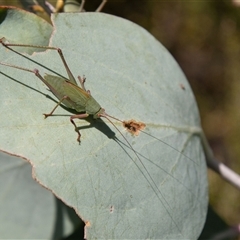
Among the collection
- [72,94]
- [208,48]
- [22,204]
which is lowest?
[22,204]

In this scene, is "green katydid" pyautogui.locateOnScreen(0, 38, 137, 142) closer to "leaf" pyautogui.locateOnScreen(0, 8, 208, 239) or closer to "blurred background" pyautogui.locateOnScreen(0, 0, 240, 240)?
"leaf" pyautogui.locateOnScreen(0, 8, 208, 239)

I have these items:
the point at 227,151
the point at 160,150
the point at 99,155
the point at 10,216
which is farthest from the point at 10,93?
the point at 227,151

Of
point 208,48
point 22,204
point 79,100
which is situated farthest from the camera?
point 208,48

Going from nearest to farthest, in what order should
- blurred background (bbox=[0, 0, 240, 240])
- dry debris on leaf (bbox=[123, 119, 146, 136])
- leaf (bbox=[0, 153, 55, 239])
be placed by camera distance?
dry debris on leaf (bbox=[123, 119, 146, 136])
leaf (bbox=[0, 153, 55, 239])
blurred background (bbox=[0, 0, 240, 240])

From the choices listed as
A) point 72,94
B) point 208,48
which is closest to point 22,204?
point 72,94

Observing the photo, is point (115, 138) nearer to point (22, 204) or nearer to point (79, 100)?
point (79, 100)

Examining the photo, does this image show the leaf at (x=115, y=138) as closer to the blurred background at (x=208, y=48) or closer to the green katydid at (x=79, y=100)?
the green katydid at (x=79, y=100)

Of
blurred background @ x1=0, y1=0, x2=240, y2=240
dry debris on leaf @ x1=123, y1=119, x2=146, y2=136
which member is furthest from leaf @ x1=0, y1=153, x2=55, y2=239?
blurred background @ x1=0, y1=0, x2=240, y2=240

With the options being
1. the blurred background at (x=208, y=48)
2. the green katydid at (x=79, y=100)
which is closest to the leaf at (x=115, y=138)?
the green katydid at (x=79, y=100)
